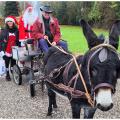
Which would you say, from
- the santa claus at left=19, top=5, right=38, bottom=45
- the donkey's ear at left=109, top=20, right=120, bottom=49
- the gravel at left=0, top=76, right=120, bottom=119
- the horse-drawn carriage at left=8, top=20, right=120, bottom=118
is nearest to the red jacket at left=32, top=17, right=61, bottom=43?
the gravel at left=0, top=76, right=120, bottom=119

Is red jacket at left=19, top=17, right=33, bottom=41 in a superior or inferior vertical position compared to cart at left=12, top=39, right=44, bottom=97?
superior

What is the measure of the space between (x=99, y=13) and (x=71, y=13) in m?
2.30

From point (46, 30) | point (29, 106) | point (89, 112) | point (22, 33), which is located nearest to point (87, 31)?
point (89, 112)

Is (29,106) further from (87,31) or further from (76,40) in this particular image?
(76,40)

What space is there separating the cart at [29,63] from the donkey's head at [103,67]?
3.12m

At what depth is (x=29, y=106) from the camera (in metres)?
6.99

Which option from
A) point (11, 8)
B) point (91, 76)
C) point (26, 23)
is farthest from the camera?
point (11, 8)

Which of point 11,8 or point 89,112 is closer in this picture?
point 89,112

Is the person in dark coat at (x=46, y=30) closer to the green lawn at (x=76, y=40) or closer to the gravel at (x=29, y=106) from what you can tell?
the gravel at (x=29, y=106)

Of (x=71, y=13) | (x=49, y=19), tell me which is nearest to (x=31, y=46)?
(x=49, y=19)

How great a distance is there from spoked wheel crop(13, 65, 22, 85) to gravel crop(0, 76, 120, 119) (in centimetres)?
31

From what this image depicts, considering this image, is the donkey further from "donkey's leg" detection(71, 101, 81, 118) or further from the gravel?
the gravel

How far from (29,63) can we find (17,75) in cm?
84

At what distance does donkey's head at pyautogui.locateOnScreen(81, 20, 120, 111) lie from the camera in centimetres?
380
